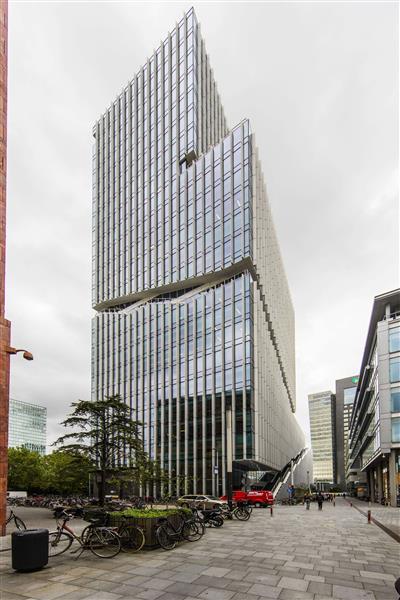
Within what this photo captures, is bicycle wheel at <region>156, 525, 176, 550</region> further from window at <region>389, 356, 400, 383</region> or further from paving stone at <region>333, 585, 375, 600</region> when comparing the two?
window at <region>389, 356, 400, 383</region>

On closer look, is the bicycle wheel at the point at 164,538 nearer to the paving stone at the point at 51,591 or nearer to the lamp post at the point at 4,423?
the paving stone at the point at 51,591

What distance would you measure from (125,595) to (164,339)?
61733 mm

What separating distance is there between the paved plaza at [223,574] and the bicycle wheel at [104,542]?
1.14 ft

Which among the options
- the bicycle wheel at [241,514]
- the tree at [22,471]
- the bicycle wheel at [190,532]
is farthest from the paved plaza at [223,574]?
the tree at [22,471]

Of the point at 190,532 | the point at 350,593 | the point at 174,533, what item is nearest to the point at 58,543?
the point at 174,533

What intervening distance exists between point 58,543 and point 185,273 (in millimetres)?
56384

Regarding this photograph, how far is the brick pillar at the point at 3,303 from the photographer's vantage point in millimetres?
18969

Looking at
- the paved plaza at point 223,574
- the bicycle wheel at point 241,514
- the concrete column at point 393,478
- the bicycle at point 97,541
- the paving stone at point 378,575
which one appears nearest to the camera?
the paved plaza at point 223,574

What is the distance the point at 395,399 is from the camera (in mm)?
45531

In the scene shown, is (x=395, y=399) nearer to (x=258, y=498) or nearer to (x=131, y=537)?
(x=258, y=498)

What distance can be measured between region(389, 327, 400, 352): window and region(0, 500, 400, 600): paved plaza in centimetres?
3183

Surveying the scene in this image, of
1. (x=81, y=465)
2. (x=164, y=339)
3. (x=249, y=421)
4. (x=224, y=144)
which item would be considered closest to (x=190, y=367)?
(x=164, y=339)

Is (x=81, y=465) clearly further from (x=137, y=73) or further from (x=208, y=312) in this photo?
(x=137, y=73)

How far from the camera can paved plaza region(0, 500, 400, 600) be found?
31.9 feet
